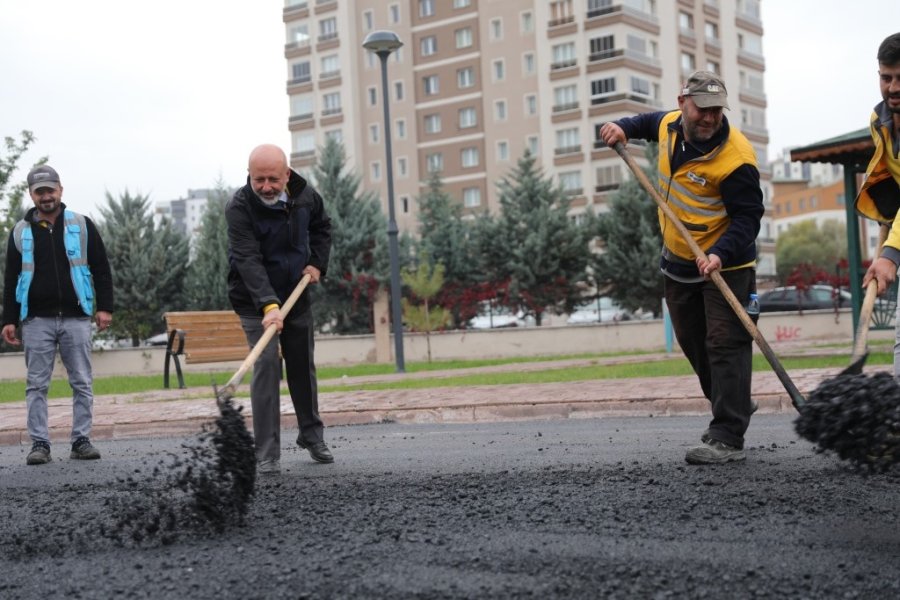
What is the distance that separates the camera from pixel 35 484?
602 centimetres

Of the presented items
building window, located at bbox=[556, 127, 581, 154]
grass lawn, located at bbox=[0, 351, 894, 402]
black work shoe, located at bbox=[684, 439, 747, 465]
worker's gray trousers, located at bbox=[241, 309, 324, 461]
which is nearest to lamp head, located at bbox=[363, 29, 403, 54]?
grass lawn, located at bbox=[0, 351, 894, 402]

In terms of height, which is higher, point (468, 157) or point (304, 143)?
point (304, 143)

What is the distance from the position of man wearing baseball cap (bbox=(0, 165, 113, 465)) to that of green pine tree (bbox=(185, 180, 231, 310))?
23.4 meters

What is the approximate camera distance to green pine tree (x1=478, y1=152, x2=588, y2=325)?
1177 inches

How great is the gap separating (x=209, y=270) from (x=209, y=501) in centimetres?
2795

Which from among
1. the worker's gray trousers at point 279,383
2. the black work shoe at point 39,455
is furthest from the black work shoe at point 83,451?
the worker's gray trousers at point 279,383

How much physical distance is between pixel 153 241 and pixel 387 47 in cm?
1668

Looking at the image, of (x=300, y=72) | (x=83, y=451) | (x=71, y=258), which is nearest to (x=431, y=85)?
(x=300, y=72)

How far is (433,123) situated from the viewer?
232 ft

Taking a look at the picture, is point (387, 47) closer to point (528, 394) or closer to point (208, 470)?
point (528, 394)

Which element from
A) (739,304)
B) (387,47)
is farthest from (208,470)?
(387,47)

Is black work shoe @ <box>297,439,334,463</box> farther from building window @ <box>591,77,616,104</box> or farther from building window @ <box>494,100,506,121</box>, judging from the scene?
building window @ <box>494,100,506,121</box>

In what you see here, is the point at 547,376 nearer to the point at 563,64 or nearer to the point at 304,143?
the point at 563,64

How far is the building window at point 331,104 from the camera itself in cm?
7419
